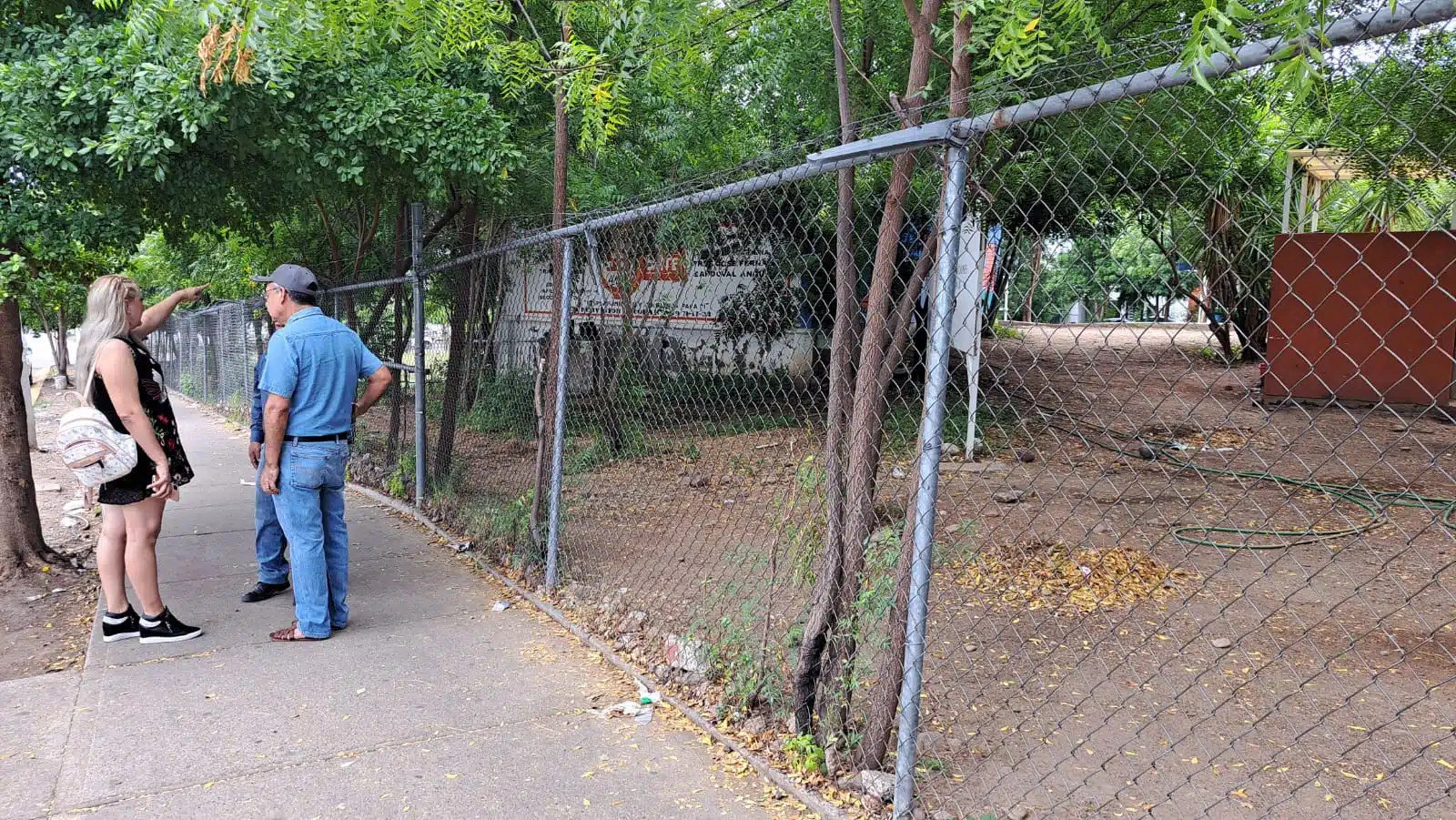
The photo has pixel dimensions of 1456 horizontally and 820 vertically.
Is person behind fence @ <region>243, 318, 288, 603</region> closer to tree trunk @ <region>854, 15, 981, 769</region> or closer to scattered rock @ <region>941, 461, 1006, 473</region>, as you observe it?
tree trunk @ <region>854, 15, 981, 769</region>

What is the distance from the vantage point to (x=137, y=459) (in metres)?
4.59

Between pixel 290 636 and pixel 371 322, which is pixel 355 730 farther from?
pixel 371 322

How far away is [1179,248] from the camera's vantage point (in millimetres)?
2113

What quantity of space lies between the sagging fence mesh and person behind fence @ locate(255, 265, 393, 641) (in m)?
1.18

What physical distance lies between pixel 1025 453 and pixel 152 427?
7.18 metres

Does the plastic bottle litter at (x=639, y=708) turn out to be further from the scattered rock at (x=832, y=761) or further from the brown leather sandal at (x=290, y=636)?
the brown leather sandal at (x=290, y=636)

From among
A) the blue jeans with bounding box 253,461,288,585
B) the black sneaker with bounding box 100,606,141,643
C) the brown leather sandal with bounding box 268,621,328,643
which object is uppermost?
the blue jeans with bounding box 253,461,288,585

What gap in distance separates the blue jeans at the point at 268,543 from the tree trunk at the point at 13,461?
1706 mm

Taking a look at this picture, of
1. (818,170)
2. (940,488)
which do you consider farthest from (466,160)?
(940,488)

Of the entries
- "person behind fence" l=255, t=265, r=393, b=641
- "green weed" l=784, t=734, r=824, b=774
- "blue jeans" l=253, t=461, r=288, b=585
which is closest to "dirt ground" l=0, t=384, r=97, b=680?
"blue jeans" l=253, t=461, r=288, b=585

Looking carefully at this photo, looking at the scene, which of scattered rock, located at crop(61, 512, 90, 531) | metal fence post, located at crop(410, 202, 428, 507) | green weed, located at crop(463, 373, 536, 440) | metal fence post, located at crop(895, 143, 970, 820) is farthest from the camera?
scattered rock, located at crop(61, 512, 90, 531)

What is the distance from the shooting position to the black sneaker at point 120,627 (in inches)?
189

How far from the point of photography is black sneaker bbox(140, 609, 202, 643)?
4.78 meters

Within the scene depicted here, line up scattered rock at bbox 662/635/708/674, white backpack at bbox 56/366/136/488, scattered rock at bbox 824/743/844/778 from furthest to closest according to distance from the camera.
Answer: white backpack at bbox 56/366/136/488
scattered rock at bbox 662/635/708/674
scattered rock at bbox 824/743/844/778
